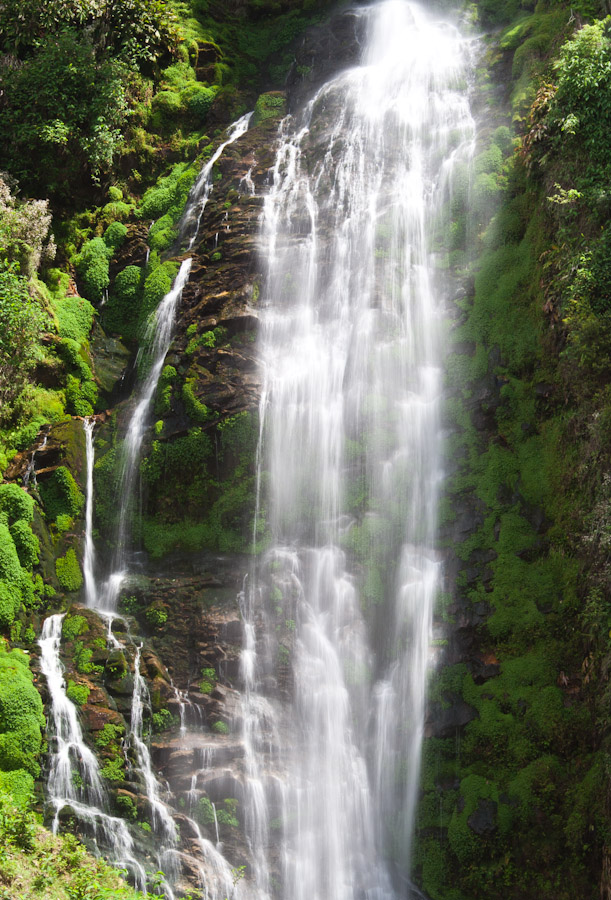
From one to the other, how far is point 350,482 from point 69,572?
18.9 feet

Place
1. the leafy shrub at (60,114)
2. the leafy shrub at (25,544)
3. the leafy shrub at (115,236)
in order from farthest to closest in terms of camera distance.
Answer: the leafy shrub at (115,236) < the leafy shrub at (60,114) < the leafy shrub at (25,544)

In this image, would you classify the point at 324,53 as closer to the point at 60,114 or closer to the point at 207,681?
the point at 60,114

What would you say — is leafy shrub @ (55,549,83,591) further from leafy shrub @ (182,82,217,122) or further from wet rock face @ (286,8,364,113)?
leafy shrub @ (182,82,217,122)

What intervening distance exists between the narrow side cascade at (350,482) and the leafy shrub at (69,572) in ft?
11.1

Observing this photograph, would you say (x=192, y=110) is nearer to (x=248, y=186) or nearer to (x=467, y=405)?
(x=248, y=186)

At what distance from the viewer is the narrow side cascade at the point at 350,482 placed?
11500 mm

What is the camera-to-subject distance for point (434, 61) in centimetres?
2011

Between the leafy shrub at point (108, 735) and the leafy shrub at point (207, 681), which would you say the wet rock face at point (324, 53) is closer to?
the leafy shrub at point (207, 681)

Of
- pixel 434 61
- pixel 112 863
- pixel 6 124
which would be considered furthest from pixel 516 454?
pixel 6 124

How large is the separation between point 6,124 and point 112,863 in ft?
57.9

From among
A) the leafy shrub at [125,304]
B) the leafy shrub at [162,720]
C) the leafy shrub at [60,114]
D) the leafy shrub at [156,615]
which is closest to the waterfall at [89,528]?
the leafy shrub at [156,615]

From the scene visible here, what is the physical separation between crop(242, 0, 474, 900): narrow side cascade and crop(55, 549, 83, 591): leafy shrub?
3.37 metres

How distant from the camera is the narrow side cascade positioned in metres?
11.5

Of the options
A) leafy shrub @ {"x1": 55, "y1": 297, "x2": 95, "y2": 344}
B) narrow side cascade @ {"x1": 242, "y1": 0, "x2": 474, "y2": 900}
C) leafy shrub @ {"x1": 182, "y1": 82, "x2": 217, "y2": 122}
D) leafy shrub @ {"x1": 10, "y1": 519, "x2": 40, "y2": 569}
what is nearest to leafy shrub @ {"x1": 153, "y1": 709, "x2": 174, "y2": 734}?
narrow side cascade @ {"x1": 242, "y1": 0, "x2": 474, "y2": 900}
